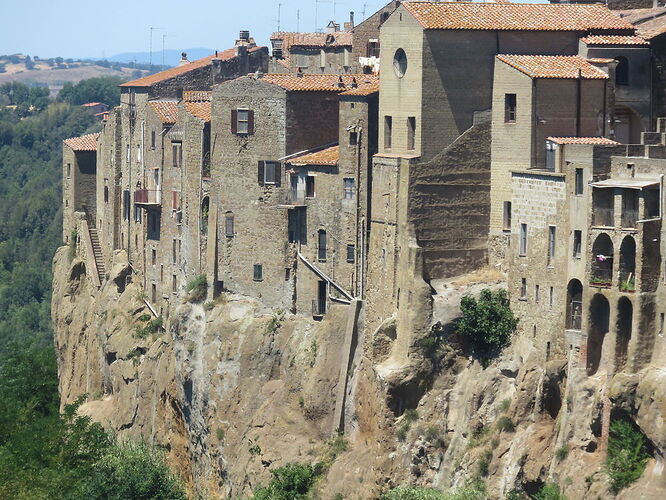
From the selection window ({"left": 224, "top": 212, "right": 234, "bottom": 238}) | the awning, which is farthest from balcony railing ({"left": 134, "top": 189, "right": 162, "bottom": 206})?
the awning

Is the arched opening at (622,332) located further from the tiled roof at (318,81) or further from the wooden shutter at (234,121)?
the wooden shutter at (234,121)

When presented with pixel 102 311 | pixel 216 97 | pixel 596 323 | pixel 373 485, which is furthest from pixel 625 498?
pixel 102 311

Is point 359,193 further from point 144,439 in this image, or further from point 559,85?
point 144,439

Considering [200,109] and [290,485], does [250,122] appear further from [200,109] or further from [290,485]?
[290,485]

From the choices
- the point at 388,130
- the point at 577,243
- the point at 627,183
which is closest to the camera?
the point at 627,183

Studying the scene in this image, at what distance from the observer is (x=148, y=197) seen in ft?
271

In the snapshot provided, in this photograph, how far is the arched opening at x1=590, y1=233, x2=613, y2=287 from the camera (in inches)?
2259

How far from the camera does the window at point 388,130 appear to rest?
65.5 meters

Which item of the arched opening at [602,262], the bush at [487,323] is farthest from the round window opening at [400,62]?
the arched opening at [602,262]

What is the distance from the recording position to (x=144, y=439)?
80000 millimetres

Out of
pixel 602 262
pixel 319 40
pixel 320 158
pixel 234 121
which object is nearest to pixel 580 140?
pixel 602 262

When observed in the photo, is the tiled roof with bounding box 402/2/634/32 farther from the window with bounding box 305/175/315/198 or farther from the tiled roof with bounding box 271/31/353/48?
the tiled roof with bounding box 271/31/353/48

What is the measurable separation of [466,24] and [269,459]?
18.0 metres

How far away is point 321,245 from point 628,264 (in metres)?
16.0
